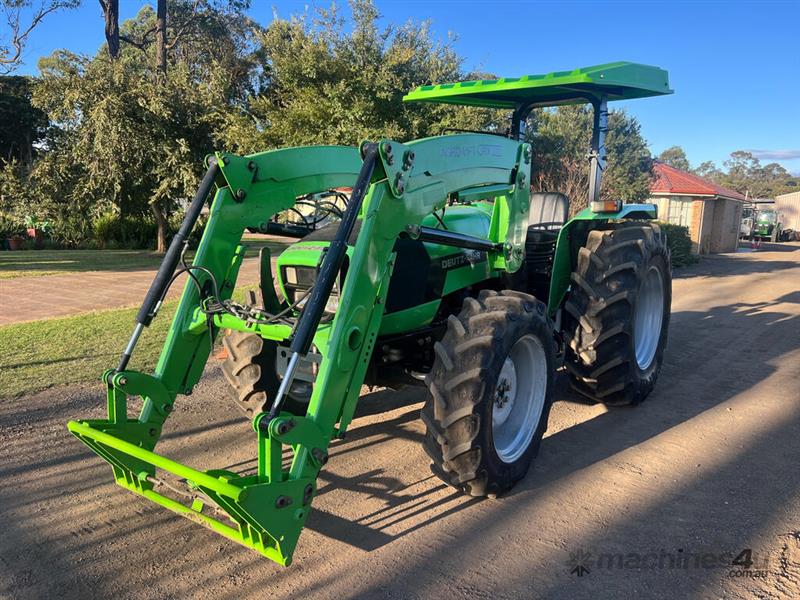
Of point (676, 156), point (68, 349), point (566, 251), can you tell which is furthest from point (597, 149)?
point (676, 156)

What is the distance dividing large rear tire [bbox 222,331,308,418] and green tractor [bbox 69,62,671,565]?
0.4 inches

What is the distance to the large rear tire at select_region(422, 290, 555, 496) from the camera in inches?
129

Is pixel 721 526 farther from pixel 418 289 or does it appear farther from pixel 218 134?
pixel 218 134

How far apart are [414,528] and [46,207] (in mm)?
18011

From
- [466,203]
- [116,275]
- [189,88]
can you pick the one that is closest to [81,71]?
[189,88]

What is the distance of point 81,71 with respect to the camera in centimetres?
1673

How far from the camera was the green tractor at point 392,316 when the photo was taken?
9.25ft

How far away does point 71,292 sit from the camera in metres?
11.5

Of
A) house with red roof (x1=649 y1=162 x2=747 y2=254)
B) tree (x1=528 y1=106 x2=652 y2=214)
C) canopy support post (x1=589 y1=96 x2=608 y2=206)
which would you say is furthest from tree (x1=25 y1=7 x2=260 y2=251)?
house with red roof (x1=649 y1=162 x2=747 y2=254)

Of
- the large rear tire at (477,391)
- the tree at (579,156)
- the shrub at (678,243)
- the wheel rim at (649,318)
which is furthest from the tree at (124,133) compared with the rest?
the large rear tire at (477,391)

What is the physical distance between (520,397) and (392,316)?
100cm

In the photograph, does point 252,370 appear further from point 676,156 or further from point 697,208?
point 676,156

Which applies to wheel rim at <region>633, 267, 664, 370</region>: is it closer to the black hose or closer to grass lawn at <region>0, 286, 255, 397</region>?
the black hose

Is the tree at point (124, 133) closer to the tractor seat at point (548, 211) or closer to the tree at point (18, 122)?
the tree at point (18, 122)
